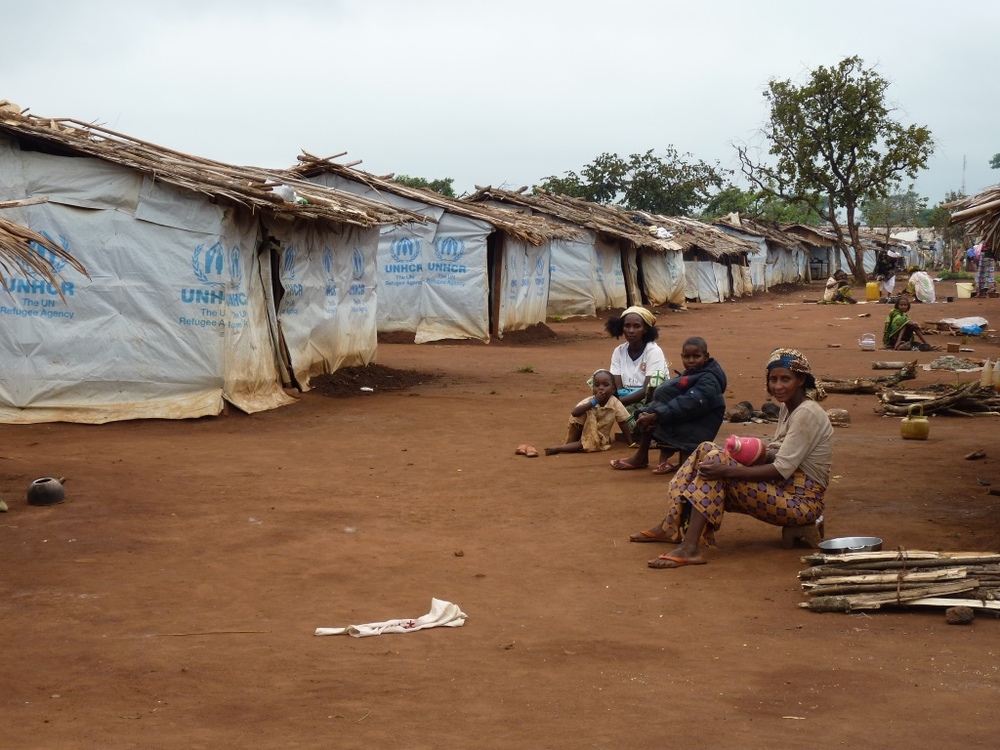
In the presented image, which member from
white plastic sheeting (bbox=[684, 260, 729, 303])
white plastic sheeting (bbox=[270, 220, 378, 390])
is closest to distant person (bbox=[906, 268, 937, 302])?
white plastic sheeting (bbox=[684, 260, 729, 303])

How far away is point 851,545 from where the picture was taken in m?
5.77

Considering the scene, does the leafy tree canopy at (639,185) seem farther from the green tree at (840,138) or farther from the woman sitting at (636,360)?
the woman sitting at (636,360)

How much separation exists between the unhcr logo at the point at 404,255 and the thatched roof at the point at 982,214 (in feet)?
45.4

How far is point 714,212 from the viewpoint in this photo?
67.6 metres

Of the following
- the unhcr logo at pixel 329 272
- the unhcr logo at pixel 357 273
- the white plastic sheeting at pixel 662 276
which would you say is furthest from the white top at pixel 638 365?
the white plastic sheeting at pixel 662 276

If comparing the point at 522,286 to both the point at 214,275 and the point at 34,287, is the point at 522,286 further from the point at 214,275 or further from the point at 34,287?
the point at 34,287

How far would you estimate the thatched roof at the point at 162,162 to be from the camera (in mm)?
11086

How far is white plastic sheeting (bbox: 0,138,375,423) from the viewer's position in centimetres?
1109

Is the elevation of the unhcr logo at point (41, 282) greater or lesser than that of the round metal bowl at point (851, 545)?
greater

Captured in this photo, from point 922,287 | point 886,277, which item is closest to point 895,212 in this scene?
point 886,277

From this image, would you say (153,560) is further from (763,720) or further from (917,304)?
(917,304)

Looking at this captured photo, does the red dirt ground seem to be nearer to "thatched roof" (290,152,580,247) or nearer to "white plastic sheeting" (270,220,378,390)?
"white plastic sheeting" (270,220,378,390)

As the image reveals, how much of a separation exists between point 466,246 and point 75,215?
34.3ft

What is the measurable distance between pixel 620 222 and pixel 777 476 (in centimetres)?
2644
